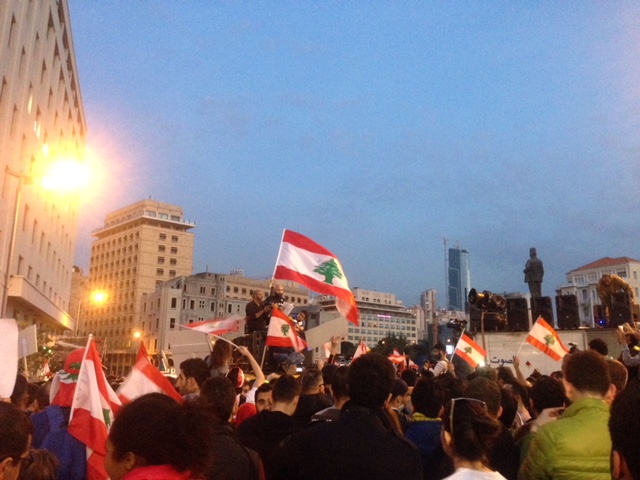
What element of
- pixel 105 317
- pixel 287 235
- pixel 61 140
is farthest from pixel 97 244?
pixel 287 235

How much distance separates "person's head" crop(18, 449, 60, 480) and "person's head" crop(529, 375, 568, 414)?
3.69m

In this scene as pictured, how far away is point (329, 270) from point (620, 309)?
10.0 metres

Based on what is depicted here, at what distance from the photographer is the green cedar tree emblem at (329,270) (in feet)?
39.7

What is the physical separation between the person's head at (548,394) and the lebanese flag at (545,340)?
23.6 feet

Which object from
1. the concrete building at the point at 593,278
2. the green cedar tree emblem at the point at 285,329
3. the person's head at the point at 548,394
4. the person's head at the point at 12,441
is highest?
the concrete building at the point at 593,278

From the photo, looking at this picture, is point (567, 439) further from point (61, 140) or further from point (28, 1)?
point (61, 140)

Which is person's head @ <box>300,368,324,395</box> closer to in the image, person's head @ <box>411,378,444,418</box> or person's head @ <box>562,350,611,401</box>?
person's head @ <box>411,378,444,418</box>

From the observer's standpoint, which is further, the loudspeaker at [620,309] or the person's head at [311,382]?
the loudspeaker at [620,309]

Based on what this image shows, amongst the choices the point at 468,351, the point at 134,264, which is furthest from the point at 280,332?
the point at 134,264

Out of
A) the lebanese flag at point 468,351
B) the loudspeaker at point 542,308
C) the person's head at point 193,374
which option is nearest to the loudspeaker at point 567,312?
the loudspeaker at point 542,308

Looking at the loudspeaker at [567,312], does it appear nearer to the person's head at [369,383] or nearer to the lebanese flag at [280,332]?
the lebanese flag at [280,332]

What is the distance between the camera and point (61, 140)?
42719 millimetres

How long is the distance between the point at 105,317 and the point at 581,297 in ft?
314

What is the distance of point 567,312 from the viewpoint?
2088 centimetres
